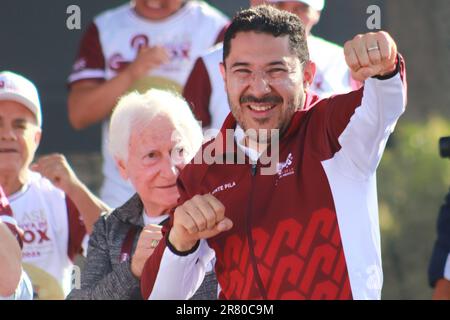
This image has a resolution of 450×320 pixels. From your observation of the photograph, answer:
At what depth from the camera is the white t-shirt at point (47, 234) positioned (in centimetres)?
489

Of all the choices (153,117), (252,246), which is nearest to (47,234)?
(153,117)

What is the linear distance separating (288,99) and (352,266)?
0.50 meters

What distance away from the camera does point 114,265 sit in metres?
4.18

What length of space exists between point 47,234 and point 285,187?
5.88 ft

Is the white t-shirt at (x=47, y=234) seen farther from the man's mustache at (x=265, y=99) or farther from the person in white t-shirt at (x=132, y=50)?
the man's mustache at (x=265, y=99)

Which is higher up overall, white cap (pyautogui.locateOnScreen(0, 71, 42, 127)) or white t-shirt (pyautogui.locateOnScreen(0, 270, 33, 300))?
white cap (pyautogui.locateOnScreen(0, 71, 42, 127))

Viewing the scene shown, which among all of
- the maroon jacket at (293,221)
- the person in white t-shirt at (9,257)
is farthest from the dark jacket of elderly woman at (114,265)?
the maroon jacket at (293,221)

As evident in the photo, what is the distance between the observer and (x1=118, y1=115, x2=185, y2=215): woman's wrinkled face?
4.23 m

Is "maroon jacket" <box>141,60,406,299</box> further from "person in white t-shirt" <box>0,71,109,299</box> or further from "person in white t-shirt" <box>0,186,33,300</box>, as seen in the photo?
"person in white t-shirt" <box>0,71,109,299</box>

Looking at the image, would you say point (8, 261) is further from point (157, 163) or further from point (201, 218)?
point (157, 163)

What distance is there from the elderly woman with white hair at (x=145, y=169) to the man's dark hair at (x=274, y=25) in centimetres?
77

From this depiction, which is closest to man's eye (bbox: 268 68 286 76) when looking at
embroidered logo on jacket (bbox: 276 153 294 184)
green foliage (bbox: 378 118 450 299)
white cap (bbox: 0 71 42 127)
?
embroidered logo on jacket (bbox: 276 153 294 184)

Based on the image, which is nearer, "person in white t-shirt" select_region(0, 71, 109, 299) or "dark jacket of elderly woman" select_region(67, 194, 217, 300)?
"dark jacket of elderly woman" select_region(67, 194, 217, 300)

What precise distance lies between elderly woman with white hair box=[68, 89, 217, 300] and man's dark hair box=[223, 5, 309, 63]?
0.77 meters
